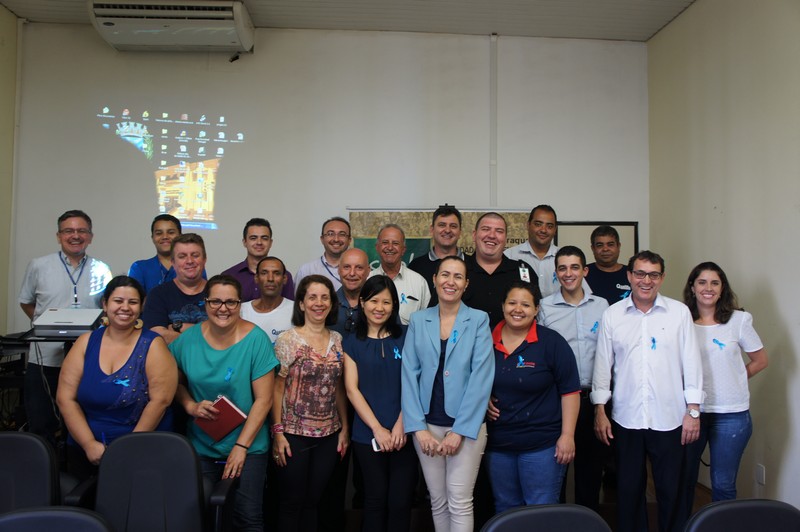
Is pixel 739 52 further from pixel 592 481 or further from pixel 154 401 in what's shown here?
pixel 154 401

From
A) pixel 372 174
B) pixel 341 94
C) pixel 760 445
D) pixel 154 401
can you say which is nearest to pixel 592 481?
pixel 760 445

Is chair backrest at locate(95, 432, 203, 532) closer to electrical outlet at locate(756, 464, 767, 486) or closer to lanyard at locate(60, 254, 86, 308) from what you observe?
lanyard at locate(60, 254, 86, 308)

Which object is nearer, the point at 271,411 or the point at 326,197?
the point at 271,411

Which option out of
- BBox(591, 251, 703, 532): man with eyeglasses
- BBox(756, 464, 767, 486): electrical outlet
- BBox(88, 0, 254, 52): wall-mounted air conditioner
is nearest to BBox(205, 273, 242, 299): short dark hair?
BBox(591, 251, 703, 532): man with eyeglasses

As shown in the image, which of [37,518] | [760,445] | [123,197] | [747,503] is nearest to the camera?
[37,518]

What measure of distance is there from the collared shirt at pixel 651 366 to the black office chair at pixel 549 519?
1.32m

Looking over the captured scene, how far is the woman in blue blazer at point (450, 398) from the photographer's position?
8.38 ft

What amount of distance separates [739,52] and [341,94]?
3097mm

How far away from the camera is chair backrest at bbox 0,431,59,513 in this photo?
6.81 feet

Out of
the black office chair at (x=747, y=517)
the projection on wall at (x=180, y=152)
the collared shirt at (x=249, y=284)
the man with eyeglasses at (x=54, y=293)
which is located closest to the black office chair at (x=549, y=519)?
the black office chair at (x=747, y=517)

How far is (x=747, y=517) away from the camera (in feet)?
5.46

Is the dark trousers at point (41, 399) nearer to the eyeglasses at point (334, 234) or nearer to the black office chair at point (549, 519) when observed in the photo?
the eyeglasses at point (334, 234)

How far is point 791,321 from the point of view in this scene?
11.4 ft

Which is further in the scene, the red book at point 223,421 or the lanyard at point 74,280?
the lanyard at point 74,280
